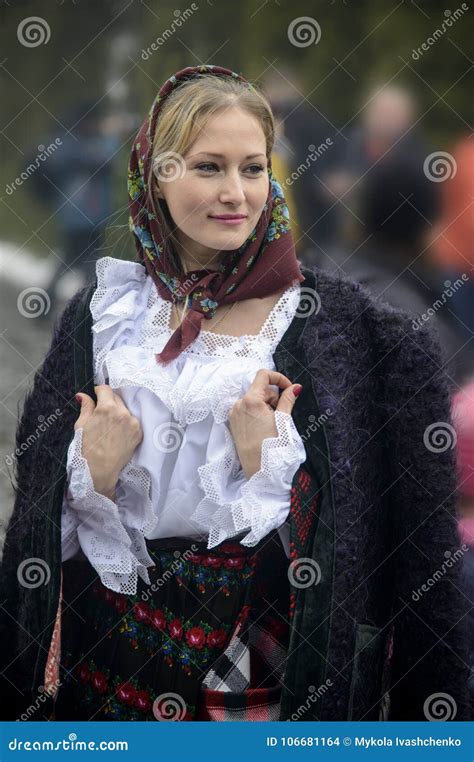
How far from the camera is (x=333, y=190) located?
8.29 feet

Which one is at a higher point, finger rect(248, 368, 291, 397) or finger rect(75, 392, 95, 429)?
finger rect(248, 368, 291, 397)

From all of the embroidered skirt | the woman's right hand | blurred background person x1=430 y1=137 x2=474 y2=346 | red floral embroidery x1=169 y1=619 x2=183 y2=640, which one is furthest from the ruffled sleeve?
blurred background person x1=430 y1=137 x2=474 y2=346

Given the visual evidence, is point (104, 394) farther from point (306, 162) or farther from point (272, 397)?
point (306, 162)

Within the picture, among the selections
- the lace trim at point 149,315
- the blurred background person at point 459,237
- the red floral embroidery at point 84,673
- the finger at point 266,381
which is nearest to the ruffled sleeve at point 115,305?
the lace trim at point 149,315

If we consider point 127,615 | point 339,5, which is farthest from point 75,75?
point 127,615

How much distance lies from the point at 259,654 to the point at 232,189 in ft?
3.37

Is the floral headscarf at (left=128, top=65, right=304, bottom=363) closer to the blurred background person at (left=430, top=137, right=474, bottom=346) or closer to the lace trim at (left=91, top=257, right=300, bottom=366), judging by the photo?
the lace trim at (left=91, top=257, right=300, bottom=366)

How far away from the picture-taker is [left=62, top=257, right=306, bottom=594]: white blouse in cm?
199

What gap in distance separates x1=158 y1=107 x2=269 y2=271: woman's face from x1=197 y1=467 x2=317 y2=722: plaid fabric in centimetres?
56

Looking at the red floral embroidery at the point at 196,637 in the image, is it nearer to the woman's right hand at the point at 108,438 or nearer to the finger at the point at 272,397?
the woman's right hand at the point at 108,438

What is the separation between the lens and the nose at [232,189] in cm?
199

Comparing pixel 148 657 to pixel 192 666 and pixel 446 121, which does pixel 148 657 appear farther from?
pixel 446 121

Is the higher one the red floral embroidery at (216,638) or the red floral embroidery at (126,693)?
the red floral embroidery at (216,638)

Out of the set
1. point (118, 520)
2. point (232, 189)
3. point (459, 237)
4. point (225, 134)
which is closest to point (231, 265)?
point (232, 189)
